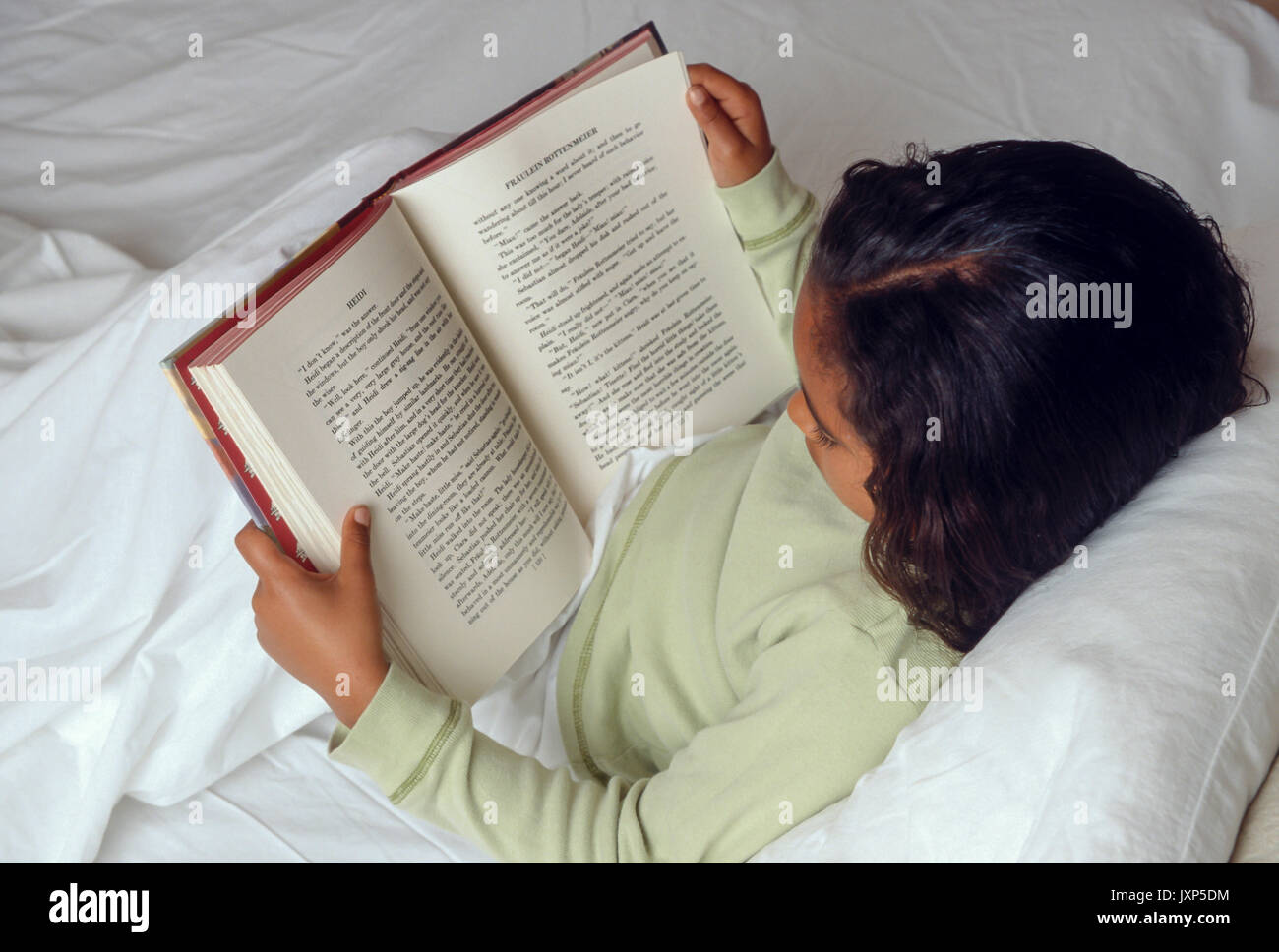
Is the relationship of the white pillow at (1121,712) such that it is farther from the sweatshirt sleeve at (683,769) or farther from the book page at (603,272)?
the book page at (603,272)

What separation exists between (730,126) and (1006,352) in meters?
0.33

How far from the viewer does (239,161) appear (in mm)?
1046

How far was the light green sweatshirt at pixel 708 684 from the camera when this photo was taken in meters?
0.58

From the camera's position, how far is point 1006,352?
0.50 metres

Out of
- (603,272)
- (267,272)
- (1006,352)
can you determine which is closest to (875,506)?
(1006,352)

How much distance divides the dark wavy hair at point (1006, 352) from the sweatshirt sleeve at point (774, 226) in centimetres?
17

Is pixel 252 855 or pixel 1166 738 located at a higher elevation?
pixel 1166 738

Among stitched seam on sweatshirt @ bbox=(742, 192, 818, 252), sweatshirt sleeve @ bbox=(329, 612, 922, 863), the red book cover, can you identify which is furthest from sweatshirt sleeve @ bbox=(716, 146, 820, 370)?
sweatshirt sleeve @ bbox=(329, 612, 922, 863)

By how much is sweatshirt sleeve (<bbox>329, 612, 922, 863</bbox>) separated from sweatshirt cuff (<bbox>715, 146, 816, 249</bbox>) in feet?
0.97

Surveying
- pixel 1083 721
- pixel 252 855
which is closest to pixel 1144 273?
pixel 1083 721

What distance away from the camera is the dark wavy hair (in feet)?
1.63

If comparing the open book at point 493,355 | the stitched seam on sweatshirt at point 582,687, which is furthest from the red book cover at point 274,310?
the stitched seam on sweatshirt at point 582,687
